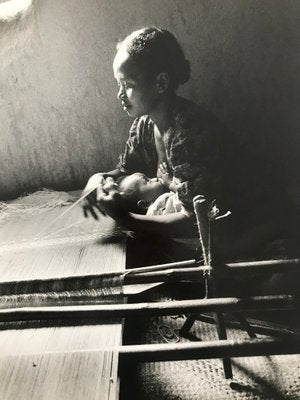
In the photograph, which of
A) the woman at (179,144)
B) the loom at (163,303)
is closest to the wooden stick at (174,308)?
the loom at (163,303)

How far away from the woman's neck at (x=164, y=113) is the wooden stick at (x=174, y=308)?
0.49m

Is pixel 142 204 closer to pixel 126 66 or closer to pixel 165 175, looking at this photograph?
pixel 165 175

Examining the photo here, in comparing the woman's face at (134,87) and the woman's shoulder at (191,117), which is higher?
the woman's face at (134,87)

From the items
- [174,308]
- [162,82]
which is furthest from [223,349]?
[162,82]

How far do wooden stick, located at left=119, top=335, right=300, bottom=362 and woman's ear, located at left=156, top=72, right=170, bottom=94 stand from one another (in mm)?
611

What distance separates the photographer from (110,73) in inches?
43.9

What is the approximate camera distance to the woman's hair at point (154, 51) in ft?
3.04

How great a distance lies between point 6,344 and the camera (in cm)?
85

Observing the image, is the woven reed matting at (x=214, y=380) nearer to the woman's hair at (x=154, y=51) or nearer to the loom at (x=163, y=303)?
the loom at (x=163, y=303)

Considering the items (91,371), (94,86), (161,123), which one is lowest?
(91,371)

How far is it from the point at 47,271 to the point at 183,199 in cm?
40

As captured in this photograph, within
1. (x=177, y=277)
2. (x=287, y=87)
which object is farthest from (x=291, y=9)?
(x=177, y=277)

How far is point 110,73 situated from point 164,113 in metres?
0.23

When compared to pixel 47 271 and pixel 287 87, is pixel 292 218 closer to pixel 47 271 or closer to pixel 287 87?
pixel 287 87
